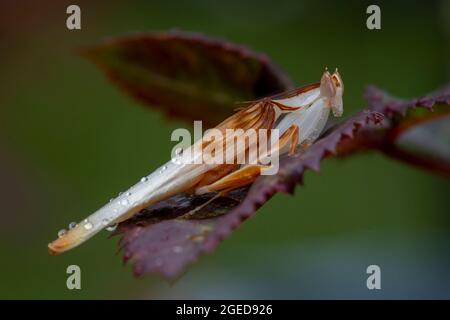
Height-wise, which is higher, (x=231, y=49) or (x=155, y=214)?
(x=231, y=49)

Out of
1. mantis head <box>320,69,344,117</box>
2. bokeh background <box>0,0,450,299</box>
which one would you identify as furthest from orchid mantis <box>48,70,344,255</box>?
bokeh background <box>0,0,450,299</box>


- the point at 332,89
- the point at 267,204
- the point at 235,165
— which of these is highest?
the point at 267,204

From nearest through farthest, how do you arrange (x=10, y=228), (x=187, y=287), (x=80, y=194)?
(x=187, y=287), (x=10, y=228), (x=80, y=194)

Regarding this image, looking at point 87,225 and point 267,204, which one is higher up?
point 267,204

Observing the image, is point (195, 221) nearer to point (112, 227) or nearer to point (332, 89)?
point (112, 227)

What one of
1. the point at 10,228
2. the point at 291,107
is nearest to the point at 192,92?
the point at 291,107

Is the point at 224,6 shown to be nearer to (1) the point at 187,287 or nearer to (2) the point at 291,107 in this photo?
(1) the point at 187,287

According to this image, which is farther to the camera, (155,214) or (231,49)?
(231,49)

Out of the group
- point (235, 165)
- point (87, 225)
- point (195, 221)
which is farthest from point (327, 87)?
point (87, 225)
